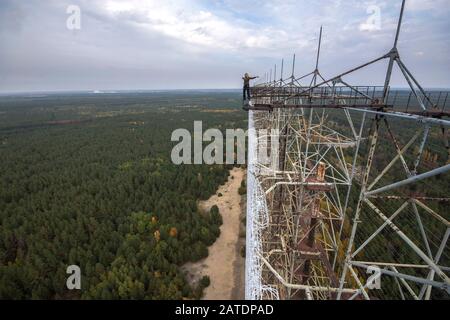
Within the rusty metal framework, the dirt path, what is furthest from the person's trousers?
the dirt path

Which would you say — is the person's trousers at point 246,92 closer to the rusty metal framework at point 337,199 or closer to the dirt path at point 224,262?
the rusty metal framework at point 337,199

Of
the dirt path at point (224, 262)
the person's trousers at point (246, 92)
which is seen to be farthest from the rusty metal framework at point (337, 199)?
the dirt path at point (224, 262)

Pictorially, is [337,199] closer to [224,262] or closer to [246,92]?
[246,92]

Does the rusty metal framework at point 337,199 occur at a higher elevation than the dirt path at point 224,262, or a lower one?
higher

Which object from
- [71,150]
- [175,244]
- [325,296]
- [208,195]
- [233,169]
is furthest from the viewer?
[71,150]

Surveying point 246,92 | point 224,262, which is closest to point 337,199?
Answer: point 246,92
